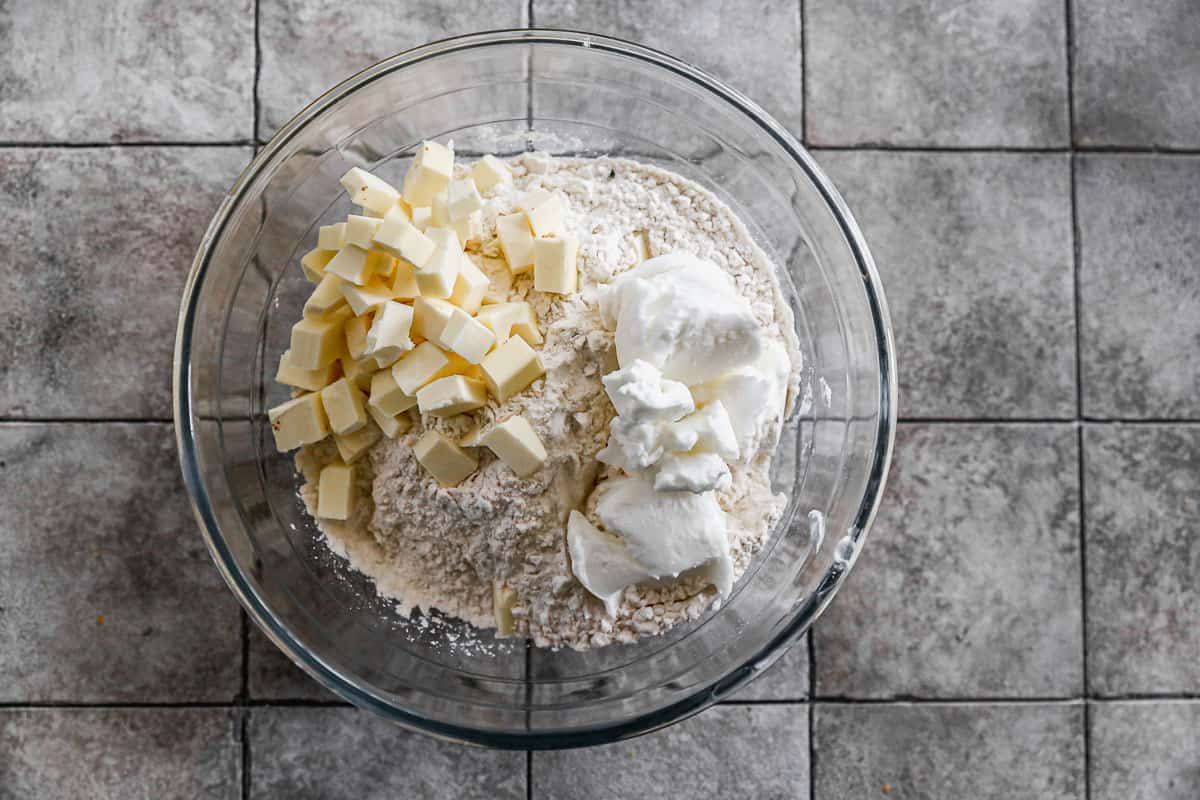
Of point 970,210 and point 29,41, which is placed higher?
point 29,41

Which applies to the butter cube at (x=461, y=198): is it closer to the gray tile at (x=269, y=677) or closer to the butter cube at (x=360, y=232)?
the butter cube at (x=360, y=232)

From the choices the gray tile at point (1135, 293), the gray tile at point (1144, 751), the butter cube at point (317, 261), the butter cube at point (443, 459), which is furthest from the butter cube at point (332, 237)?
the gray tile at point (1144, 751)

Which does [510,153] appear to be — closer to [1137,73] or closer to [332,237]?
[332,237]

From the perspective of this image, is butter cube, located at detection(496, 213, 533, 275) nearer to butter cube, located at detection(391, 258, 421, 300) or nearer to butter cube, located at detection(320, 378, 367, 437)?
butter cube, located at detection(391, 258, 421, 300)

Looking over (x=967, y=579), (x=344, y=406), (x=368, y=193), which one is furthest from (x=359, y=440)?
(x=967, y=579)

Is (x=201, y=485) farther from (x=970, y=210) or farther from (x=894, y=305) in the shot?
(x=970, y=210)

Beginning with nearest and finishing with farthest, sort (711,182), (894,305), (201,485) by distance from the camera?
1. (201,485)
2. (711,182)
3. (894,305)

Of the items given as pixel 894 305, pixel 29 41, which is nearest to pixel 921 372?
pixel 894 305

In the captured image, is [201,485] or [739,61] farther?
[739,61]
